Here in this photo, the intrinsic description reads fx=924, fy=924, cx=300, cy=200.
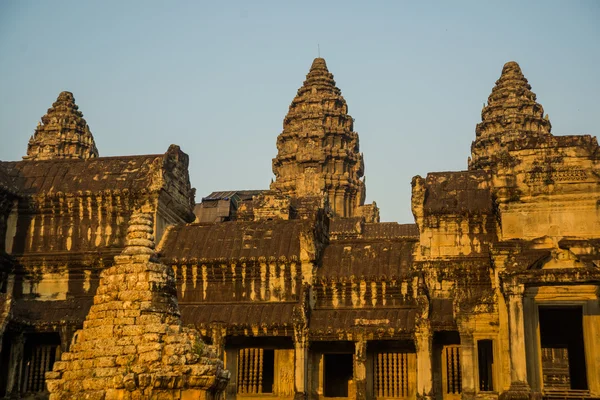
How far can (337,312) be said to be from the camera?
3772 centimetres

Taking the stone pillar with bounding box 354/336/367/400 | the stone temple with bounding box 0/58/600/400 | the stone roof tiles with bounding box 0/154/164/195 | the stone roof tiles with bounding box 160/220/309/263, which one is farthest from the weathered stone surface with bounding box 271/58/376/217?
the stone pillar with bounding box 354/336/367/400

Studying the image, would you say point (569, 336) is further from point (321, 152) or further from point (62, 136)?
point (62, 136)

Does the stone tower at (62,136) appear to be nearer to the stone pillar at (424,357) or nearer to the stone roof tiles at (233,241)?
the stone roof tiles at (233,241)

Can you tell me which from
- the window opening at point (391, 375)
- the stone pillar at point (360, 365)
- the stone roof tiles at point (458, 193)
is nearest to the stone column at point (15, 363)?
the stone pillar at point (360, 365)

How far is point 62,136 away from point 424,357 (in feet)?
180

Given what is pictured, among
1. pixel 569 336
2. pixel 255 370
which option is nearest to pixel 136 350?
pixel 255 370

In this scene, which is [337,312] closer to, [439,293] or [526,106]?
[439,293]

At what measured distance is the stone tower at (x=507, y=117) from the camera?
76500 millimetres

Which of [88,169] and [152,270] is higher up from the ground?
[88,169]

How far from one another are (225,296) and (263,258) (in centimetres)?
228

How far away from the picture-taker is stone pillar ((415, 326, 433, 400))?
3497 centimetres

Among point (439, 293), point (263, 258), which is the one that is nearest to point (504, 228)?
point (439, 293)

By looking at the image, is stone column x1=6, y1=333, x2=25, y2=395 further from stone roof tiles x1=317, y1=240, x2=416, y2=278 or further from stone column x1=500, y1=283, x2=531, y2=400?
stone column x1=500, y1=283, x2=531, y2=400

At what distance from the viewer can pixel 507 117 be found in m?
77.3
